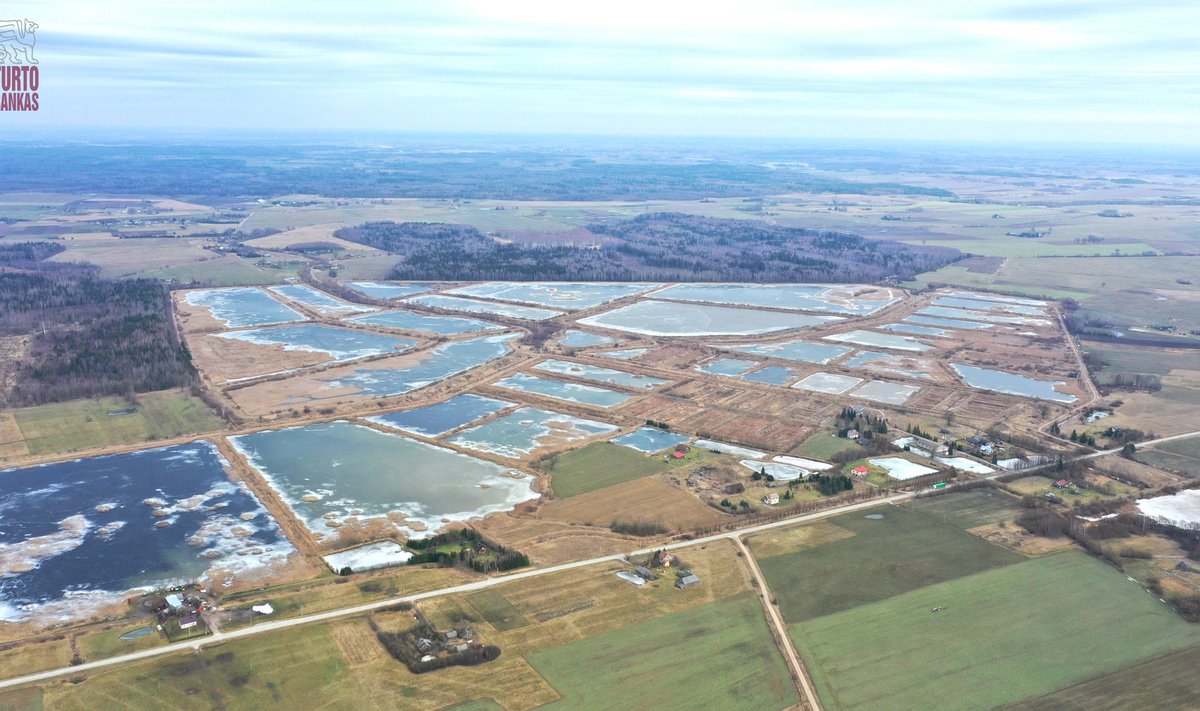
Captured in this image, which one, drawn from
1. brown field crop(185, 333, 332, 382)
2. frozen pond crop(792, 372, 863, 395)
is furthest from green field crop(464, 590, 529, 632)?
brown field crop(185, 333, 332, 382)

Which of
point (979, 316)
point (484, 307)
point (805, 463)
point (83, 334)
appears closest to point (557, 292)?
point (484, 307)

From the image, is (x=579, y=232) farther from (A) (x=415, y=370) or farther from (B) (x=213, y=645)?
(B) (x=213, y=645)

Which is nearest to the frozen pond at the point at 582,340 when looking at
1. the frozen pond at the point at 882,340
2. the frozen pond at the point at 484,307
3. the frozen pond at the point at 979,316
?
the frozen pond at the point at 484,307

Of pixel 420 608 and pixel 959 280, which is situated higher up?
pixel 959 280

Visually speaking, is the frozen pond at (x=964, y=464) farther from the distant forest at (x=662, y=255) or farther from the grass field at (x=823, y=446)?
the distant forest at (x=662, y=255)

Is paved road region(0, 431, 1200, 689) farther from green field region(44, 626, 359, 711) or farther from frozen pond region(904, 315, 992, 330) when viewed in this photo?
frozen pond region(904, 315, 992, 330)

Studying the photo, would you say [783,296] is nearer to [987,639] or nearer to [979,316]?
[979,316]

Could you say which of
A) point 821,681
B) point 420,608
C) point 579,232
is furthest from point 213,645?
point 579,232
